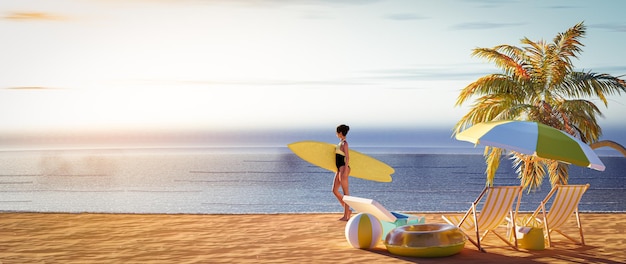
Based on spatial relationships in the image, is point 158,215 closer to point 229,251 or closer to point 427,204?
point 229,251

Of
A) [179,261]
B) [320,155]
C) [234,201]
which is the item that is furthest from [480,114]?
[234,201]

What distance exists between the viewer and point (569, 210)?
861cm

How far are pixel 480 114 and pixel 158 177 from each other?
166 feet

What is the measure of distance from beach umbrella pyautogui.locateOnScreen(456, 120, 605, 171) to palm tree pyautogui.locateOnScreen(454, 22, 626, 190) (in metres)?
6.20

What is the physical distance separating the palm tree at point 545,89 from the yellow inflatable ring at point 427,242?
697 centimetres

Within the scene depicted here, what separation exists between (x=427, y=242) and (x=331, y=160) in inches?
156

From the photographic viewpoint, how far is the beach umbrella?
7.91 meters

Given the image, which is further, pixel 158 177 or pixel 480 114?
pixel 158 177

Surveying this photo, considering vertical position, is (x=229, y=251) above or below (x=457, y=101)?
below

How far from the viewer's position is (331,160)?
11500mm

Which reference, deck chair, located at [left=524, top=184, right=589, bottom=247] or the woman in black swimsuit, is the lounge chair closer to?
deck chair, located at [left=524, top=184, right=589, bottom=247]

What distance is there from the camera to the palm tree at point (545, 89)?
14.7 meters

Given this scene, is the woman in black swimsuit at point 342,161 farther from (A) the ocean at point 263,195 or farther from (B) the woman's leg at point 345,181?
(A) the ocean at point 263,195

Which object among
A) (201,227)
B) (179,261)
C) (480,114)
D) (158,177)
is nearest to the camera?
(179,261)
